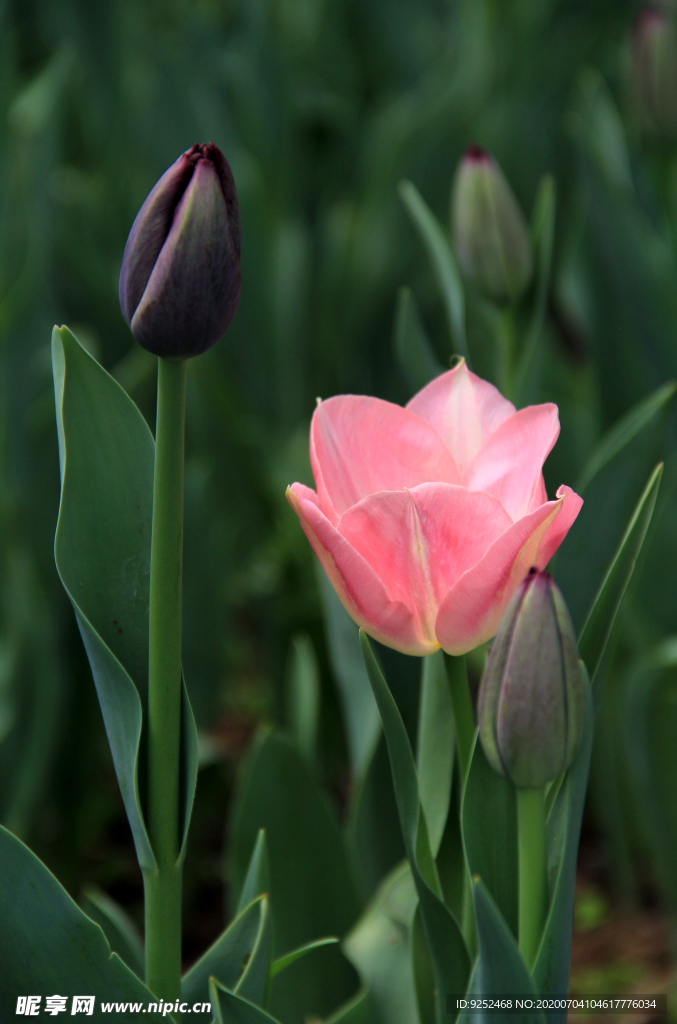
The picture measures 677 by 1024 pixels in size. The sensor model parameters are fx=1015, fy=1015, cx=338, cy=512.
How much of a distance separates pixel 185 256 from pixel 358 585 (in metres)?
0.13

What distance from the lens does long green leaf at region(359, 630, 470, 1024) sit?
0.41 m

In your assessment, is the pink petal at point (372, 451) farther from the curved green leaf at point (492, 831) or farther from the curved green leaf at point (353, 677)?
the curved green leaf at point (353, 677)

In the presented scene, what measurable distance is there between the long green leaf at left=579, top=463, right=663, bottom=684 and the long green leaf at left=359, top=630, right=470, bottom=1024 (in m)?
Answer: 0.09

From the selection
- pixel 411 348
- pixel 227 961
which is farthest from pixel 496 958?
pixel 411 348

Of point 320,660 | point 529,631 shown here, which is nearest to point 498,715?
point 529,631

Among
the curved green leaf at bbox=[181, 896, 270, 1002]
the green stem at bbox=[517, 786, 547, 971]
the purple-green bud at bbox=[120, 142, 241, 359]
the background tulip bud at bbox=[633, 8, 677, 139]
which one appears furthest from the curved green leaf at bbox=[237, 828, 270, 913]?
the background tulip bud at bbox=[633, 8, 677, 139]

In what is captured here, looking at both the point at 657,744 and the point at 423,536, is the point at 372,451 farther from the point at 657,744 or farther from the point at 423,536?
the point at 657,744

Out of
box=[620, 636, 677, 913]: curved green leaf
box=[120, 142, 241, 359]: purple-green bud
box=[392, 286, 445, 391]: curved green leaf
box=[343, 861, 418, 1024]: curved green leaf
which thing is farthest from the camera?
box=[620, 636, 677, 913]: curved green leaf

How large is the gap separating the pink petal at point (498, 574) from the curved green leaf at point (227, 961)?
0.59 ft

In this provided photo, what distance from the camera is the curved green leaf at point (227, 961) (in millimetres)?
472

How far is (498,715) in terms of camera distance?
1.25 feet

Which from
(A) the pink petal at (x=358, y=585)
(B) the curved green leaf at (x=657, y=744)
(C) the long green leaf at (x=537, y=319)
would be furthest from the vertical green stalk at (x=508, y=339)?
(A) the pink petal at (x=358, y=585)

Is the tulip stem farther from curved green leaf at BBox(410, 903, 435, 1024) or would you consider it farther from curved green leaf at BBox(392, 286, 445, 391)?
curved green leaf at BBox(392, 286, 445, 391)

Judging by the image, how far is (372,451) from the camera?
0.44 metres
